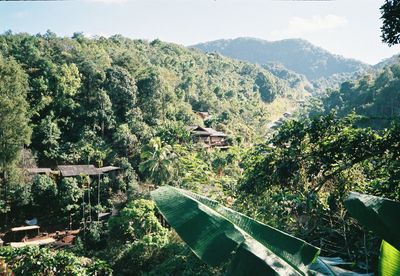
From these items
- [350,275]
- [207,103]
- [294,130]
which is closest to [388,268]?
[350,275]

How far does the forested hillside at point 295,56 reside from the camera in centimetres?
16588

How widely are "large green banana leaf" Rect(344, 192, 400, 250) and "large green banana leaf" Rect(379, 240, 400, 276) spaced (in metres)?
0.08

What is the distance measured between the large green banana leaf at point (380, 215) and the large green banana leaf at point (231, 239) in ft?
1.19

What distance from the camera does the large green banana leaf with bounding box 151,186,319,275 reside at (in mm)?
1796

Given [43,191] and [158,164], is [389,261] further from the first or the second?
[43,191]

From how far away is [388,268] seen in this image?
2.04 m

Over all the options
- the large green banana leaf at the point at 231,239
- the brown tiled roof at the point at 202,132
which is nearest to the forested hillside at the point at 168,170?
the large green banana leaf at the point at 231,239

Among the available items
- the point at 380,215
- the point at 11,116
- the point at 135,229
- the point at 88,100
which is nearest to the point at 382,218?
the point at 380,215

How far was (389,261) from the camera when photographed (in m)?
2.06

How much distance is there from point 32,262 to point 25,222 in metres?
15.1

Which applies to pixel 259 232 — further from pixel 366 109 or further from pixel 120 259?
pixel 366 109

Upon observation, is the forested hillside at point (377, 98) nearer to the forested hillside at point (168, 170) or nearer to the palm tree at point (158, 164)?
the forested hillside at point (168, 170)

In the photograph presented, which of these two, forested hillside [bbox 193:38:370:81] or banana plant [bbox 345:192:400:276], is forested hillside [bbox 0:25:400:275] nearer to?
banana plant [bbox 345:192:400:276]

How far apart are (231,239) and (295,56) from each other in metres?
189
